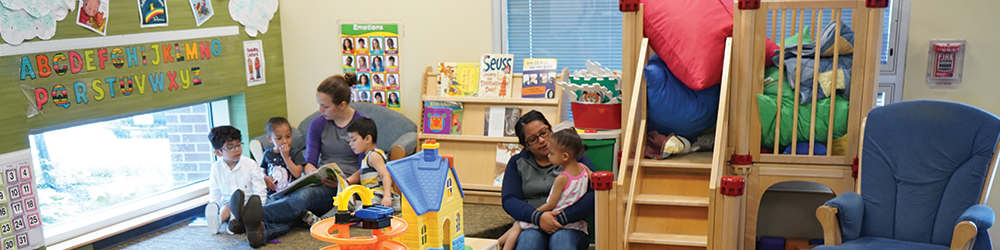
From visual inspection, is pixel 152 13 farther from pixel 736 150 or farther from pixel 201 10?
pixel 736 150

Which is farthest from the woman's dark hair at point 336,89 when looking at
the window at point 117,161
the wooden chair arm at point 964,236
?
the wooden chair arm at point 964,236

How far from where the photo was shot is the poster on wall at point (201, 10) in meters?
4.34

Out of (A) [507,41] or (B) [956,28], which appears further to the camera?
(A) [507,41]

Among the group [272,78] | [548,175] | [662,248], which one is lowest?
[662,248]

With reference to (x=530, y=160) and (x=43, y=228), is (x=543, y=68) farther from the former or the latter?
(x=43, y=228)

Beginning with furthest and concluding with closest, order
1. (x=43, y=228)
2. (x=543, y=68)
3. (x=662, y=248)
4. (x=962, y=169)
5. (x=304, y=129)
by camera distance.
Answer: (x=304, y=129) → (x=543, y=68) → (x=43, y=228) → (x=662, y=248) → (x=962, y=169)

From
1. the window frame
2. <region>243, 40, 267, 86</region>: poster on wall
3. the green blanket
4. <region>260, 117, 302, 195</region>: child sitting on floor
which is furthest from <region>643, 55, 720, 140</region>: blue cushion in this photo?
the window frame

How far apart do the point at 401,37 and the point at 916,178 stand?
3014 millimetres

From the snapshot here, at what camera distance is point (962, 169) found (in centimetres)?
312

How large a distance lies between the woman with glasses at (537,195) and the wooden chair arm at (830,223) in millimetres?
962

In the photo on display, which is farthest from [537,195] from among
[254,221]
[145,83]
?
[145,83]

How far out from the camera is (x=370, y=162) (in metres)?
4.00

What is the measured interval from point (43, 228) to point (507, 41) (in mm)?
2716

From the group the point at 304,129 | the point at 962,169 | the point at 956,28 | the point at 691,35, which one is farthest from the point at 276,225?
the point at 956,28
